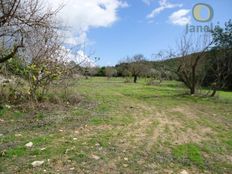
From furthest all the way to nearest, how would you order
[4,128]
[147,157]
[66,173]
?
[4,128] → [147,157] → [66,173]

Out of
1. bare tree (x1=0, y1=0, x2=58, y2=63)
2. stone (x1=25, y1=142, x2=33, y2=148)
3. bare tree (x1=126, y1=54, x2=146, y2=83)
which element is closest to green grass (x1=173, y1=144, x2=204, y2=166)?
stone (x1=25, y1=142, x2=33, y2=148)

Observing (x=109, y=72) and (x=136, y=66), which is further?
(x=109, y=72)

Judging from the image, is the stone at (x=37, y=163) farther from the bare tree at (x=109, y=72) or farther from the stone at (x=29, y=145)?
the bare tree at (x=109, y=72)

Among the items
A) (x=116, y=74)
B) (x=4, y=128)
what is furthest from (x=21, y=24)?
(x=116, y=74)

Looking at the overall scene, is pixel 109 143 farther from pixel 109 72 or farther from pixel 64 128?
pixel 109 72

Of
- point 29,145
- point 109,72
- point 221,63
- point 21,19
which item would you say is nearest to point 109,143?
point 29,145

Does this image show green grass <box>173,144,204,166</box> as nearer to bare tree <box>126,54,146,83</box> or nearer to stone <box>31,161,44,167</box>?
stone <box>31,161,44,167</box>

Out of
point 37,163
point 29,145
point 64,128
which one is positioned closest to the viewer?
point 37,163

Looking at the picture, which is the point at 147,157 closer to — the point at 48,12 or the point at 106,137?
the point at 106,137

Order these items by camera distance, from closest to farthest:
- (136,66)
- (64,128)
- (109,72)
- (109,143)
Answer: (109,143) → (64,128) → (136,66) → (109,72)

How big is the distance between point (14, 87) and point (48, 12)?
3.84m

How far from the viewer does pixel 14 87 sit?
7.87m

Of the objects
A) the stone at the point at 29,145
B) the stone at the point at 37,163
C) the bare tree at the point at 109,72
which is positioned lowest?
the stone at the point at 37,163

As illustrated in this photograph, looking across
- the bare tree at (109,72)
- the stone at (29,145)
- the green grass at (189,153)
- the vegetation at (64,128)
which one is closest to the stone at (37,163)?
the vegetation at (64,128)
